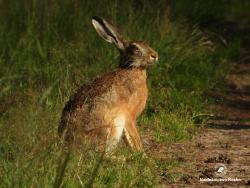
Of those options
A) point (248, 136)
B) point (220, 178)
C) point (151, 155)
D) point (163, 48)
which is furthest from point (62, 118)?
point (163, 48)

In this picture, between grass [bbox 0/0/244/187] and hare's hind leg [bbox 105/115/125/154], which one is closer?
grass [bbox 0/0/244/187]

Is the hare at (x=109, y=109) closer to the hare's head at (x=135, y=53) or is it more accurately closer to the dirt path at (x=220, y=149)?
the hare's head at (x=135, y=53)

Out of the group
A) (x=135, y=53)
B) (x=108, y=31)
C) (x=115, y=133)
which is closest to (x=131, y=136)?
(x=115, y=133)

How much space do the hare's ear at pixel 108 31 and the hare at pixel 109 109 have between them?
0.34 metres

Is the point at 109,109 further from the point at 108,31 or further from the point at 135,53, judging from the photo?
the point at 108,31

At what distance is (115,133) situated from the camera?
6.32 m

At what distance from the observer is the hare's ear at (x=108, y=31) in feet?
23.9

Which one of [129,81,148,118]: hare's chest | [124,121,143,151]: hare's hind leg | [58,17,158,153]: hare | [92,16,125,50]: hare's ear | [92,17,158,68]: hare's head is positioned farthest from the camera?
[92,16,125,50]: hare's ear

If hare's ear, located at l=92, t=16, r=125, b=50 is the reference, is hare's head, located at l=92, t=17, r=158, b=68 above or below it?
below

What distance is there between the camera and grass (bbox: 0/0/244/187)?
17.8ft

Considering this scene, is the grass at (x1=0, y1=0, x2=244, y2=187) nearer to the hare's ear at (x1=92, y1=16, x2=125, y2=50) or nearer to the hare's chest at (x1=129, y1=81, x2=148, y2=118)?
the hare's chest at (x1=129, y1=81, x2=148, y2=118)

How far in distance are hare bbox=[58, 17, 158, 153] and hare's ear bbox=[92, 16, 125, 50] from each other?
1.12 ft

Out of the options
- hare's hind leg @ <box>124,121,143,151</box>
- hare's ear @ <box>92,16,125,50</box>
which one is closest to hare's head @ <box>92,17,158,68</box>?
hare's ear @ <box>92,16,125,50</box>

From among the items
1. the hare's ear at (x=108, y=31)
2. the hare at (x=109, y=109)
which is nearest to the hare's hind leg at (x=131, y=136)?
the hare at (x=109, y=109)
